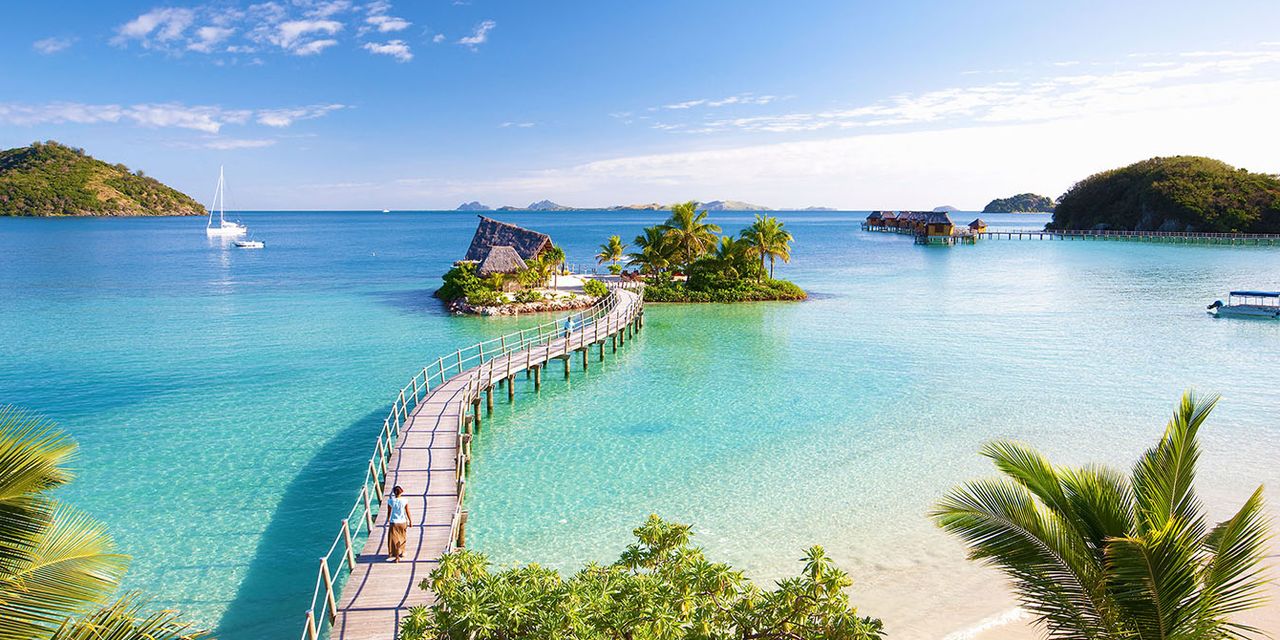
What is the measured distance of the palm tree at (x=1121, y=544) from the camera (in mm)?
6277

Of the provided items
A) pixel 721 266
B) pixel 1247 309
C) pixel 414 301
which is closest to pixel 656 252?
pixel 721 266

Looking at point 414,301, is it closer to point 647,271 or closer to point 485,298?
point 485,298

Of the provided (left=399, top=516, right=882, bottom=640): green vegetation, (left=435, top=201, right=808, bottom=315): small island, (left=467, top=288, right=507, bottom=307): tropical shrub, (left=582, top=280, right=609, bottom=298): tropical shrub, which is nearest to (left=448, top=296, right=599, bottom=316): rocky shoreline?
(left=435, top=201, right=808, bottom=315): small island

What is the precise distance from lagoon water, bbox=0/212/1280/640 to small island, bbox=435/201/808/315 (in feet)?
8.22

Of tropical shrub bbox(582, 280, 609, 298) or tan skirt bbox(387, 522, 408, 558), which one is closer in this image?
tan skirt bbox(387, 522, 408, 558)

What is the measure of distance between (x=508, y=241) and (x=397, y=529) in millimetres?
41269

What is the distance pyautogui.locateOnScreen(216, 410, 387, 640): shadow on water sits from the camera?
11.6 meters

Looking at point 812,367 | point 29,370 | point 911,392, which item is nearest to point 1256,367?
point 911,392

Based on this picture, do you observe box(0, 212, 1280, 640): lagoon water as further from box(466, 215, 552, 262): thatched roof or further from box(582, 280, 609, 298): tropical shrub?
box(466, 215, 552, 262): thatched roof

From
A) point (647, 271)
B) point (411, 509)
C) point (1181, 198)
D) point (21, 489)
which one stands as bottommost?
point (411, 509)

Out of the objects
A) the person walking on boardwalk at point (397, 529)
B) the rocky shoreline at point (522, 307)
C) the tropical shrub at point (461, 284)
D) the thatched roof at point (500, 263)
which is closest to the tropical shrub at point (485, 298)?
the rocky shoreline at point (522, 307)

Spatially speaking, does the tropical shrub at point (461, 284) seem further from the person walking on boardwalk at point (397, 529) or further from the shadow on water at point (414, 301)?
the person walking on boardwalk at point (397, 529)

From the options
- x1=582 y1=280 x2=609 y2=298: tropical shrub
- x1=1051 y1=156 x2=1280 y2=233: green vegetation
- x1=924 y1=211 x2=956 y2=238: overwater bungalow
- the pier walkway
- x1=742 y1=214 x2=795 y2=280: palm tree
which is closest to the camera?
the pier walkway

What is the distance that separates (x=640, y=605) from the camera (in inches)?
289
